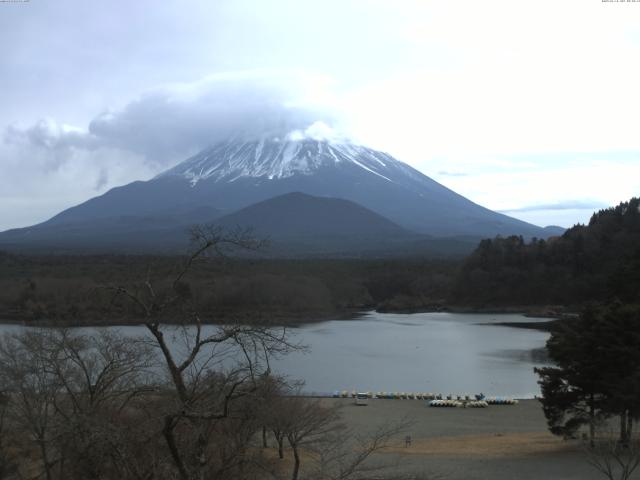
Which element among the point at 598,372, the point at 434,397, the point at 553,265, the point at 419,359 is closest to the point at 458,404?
the point at 434,397

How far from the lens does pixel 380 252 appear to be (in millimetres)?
89812

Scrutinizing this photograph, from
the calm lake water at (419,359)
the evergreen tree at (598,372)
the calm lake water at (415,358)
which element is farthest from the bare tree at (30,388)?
the calm lake water at (415,358)

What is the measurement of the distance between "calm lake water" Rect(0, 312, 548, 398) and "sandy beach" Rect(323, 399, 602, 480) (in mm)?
2853

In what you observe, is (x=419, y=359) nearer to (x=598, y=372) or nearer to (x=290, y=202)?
(x=598, y=372)

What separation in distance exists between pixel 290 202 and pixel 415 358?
312ft

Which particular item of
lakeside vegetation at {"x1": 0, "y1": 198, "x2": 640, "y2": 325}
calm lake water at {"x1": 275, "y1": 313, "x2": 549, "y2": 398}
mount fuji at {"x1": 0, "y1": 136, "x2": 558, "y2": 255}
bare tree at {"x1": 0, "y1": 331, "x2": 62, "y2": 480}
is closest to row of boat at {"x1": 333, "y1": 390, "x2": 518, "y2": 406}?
calm lake water at {"x1": 275, "y1": 313, "x2": 549, "y2": 398}

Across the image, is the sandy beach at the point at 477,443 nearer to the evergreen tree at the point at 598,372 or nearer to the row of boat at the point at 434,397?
the row of boat at the point at 434,397

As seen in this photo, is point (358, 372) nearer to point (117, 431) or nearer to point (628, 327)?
point (628, 327)

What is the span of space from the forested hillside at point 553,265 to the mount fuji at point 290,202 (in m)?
44.4

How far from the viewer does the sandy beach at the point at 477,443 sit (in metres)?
9.86

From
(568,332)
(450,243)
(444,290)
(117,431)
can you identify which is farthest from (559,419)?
(450,243)

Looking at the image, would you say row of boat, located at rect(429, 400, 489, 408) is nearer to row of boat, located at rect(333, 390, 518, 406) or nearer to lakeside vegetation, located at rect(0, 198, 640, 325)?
row of boat, located at rect(333, 390, 518, 406)

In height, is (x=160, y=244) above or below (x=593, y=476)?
above

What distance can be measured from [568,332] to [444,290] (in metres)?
47.7
